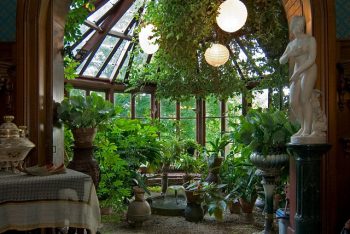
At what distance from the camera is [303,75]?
120 inches

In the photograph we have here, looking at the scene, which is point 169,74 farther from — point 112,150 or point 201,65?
point 112,150

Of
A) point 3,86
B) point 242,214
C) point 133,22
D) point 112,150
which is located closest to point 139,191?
point 112,150

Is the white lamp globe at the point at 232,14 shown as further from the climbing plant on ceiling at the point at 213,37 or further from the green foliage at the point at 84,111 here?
the green foliage at the point at 84,111

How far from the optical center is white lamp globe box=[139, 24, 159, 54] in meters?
5.14

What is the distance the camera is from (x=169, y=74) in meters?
7.08

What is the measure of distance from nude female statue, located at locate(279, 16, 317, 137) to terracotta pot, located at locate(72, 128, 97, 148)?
204cm

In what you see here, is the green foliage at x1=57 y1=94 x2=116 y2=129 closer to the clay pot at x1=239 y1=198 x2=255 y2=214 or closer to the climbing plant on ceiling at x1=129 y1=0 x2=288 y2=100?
the climbing plant on ceiling at x1=129 y1=0 x2=288 y2=100

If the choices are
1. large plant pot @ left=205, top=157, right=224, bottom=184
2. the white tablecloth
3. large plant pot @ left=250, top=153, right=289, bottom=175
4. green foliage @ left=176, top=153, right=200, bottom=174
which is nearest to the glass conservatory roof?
green foliage @ left=176, top=153, right=200, bottom=174

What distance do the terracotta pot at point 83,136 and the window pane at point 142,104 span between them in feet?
19.5

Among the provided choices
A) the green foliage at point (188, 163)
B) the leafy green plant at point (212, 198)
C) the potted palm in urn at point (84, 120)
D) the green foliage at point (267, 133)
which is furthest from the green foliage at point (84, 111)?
the green foliage at point (188, 163)

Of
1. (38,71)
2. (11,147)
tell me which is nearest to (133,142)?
(38,71)

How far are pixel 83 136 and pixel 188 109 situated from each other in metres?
6.40

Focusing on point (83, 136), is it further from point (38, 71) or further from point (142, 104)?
point (142, 104)

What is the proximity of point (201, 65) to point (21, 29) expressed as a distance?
362cm
